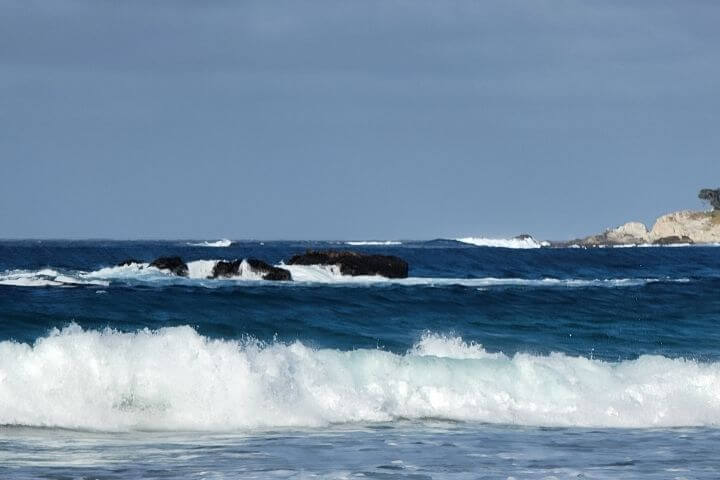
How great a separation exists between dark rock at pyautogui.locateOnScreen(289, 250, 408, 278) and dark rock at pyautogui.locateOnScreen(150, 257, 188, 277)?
5.28 meters

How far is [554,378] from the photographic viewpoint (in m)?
22.3

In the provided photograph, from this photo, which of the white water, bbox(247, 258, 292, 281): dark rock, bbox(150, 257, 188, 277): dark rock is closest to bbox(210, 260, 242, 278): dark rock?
the white water

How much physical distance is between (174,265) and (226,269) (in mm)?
2544

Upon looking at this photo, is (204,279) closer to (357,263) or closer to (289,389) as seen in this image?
(357,263)

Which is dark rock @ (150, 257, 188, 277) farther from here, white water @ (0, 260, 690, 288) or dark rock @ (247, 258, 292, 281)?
dark rock @ (247, 258, 292, 281)

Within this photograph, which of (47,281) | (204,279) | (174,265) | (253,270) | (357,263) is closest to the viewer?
(47,281)

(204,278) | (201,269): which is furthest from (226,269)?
(204,278)

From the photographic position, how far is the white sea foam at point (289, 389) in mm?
19141

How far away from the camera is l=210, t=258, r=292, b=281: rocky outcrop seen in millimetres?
49156

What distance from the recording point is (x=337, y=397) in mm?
20203

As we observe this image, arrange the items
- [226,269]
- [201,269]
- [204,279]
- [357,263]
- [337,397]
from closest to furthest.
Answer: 1. [337,397]
2. [204,279]
3. [226,269]
4. [201,269]
5. [357,263]

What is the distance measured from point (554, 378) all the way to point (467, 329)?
32.2ft

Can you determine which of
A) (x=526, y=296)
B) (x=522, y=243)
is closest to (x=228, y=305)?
(x=526, y=296)

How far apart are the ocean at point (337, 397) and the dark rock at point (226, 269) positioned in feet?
53.9
